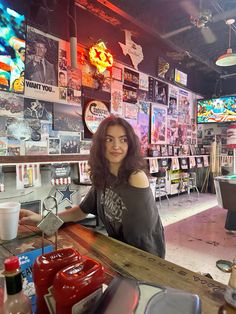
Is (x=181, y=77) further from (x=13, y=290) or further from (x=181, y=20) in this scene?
(x=13, y=290)

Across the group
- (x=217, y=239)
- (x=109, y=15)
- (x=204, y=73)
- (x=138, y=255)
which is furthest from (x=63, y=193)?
(x=204, y=73)

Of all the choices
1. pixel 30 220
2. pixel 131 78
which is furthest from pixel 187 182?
pixel 30 220

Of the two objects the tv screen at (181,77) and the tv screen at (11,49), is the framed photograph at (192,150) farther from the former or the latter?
the tv screen at (11,49)

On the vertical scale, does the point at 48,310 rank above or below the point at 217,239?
above

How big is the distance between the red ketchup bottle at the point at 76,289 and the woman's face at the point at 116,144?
3.10 ft

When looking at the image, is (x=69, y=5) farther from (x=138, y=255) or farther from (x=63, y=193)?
(x=138, y=255)

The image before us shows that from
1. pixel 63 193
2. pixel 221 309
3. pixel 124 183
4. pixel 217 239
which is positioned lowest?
pixel 217 239

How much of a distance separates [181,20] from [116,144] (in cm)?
426

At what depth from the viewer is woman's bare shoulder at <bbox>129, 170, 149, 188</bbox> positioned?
50.1 inches

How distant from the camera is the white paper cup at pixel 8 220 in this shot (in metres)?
1.05

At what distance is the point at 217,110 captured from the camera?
646 centimetres

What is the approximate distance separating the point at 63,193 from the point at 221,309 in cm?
330

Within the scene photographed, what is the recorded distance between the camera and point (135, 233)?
1188mm

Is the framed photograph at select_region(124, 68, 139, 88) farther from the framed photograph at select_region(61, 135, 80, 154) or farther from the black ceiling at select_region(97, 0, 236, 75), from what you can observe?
the framed photograph at select_region(61, 135, 80, 154)
